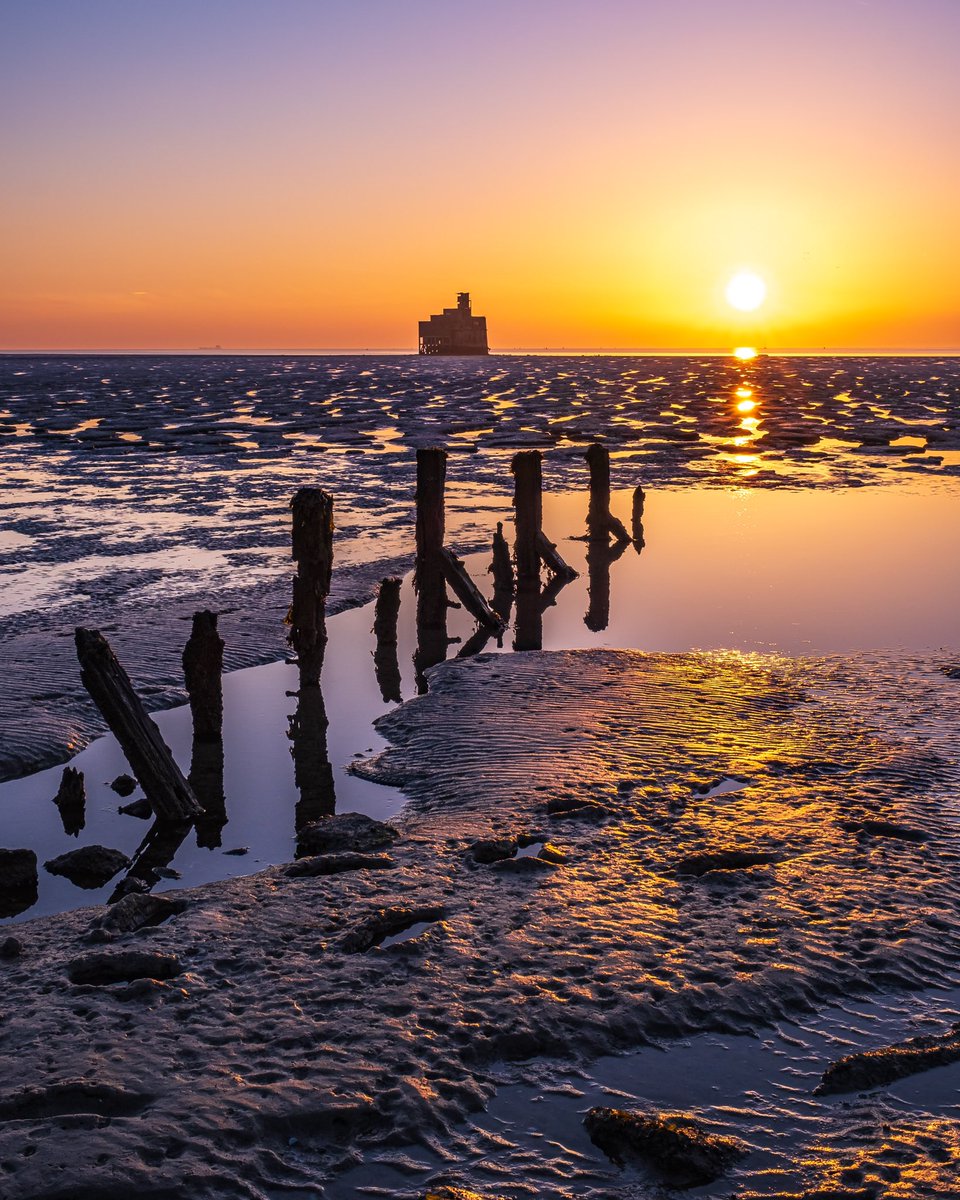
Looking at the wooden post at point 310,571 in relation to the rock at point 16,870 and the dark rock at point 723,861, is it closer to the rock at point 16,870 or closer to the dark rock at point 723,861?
the rock at point 16,870

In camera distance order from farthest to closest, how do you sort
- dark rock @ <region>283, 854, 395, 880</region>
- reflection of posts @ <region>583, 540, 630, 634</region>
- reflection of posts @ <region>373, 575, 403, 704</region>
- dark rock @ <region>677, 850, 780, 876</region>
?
1. reflection of posts @ <region>583, 540, 630, 634</region>
2. reflection of posts @ <region>373, 575, 403, 704</region>
3. dark rock @ <region>283, 854, 395, 880</region>
4. dark rock @ <region>677, 850, 780, 876</region>

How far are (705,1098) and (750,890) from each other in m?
1.80

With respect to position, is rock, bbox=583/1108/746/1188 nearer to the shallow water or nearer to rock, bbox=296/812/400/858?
rock, bbox=296/812/400/858

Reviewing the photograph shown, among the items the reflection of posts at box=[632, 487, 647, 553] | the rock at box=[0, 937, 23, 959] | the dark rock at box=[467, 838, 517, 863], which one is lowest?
the rock at box=[0, 937, 23, 959]

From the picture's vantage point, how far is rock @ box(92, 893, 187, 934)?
226 inches

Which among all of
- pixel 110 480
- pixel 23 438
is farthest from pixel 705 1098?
pixel 23 438

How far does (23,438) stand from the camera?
38.0 metres

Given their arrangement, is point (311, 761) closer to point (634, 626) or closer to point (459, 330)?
point (634, 626)

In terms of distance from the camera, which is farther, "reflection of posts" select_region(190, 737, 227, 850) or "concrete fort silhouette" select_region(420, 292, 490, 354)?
"concrete fort silhouette" select_region(420, 292, 490, 354)

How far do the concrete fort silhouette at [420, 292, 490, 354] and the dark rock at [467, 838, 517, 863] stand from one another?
181982 mm

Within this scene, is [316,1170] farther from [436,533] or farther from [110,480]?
[110,480]

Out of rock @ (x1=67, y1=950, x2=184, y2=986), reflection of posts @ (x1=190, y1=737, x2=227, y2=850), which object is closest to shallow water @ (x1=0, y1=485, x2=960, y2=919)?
reflection of posts @ (x1=190, y1=737, x2=227, y2=850)

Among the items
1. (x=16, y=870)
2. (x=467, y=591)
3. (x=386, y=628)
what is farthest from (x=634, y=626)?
(x=16, y=870)

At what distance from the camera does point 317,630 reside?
10.5 meters
